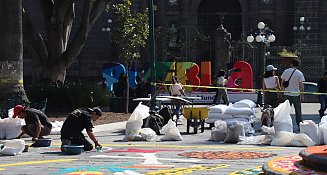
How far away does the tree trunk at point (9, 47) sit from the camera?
764 inches

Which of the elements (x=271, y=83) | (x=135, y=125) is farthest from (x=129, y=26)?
(x=135, y=125)

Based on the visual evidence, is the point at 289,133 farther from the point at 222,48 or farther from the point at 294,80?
the point at 222,48

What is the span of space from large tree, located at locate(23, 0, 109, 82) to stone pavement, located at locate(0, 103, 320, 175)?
9.56 m

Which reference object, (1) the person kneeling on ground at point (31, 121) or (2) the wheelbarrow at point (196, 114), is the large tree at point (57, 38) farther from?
(1) the person kneeling on ground at point (31, 121)

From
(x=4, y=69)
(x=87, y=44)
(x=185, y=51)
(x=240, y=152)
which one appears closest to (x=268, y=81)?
(x=240, y=152)

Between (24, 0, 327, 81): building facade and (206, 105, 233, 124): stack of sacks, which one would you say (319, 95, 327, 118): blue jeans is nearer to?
(206, 105, 233, 124): stack of sacks

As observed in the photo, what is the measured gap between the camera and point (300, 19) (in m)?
44.2

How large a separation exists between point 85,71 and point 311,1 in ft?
50.9

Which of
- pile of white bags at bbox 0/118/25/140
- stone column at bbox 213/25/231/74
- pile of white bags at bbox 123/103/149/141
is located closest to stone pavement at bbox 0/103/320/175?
pile of white bags at bbox 123/103/149/141

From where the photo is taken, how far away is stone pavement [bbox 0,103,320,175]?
35.6ft

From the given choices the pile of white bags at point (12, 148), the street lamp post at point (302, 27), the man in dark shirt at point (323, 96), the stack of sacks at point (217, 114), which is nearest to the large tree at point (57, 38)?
the man in dark shirt at point (323, 96)

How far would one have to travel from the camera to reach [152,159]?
12.2 meters

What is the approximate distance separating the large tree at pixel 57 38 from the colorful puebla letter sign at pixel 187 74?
8699 mm

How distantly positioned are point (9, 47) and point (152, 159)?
878 centimetres
